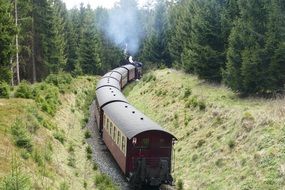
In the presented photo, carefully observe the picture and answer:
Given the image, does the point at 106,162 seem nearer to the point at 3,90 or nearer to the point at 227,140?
the point at 227,140

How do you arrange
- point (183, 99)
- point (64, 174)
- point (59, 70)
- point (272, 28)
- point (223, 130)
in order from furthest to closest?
point (59, 70), point (183, 99), point (272, 28), point (223, 130), point (64, 174)

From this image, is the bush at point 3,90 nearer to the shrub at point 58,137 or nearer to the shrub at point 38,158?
the shrub at point 58,137

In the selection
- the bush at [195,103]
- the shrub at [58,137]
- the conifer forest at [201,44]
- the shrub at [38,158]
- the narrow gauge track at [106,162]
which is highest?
Answer: the conifer forest at [201,44]

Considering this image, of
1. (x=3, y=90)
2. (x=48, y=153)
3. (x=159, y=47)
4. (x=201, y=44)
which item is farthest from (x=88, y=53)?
(x=48, y=153)

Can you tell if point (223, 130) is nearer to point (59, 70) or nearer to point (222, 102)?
point (222, 102)

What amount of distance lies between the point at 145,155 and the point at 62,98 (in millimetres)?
19930

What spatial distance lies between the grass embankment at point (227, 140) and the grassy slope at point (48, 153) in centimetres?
538

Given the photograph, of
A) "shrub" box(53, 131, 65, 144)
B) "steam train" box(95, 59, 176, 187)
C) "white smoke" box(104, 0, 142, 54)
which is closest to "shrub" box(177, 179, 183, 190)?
"steam train" box(95, 59, 176, 187)

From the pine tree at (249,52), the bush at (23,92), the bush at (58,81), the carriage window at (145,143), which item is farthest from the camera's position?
the bush at (58,81)

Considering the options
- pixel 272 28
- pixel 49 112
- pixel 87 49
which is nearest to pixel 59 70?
pixel 87 49

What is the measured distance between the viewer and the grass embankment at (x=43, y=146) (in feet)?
49.3

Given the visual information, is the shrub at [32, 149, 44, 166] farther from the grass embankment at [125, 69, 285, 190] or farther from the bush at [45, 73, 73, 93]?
the bush at [45, 73, 73, 93]

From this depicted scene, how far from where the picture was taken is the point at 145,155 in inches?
752

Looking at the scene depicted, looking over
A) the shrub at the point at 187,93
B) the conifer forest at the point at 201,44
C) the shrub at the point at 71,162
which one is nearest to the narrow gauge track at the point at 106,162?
the shrub at the point at 71,162
